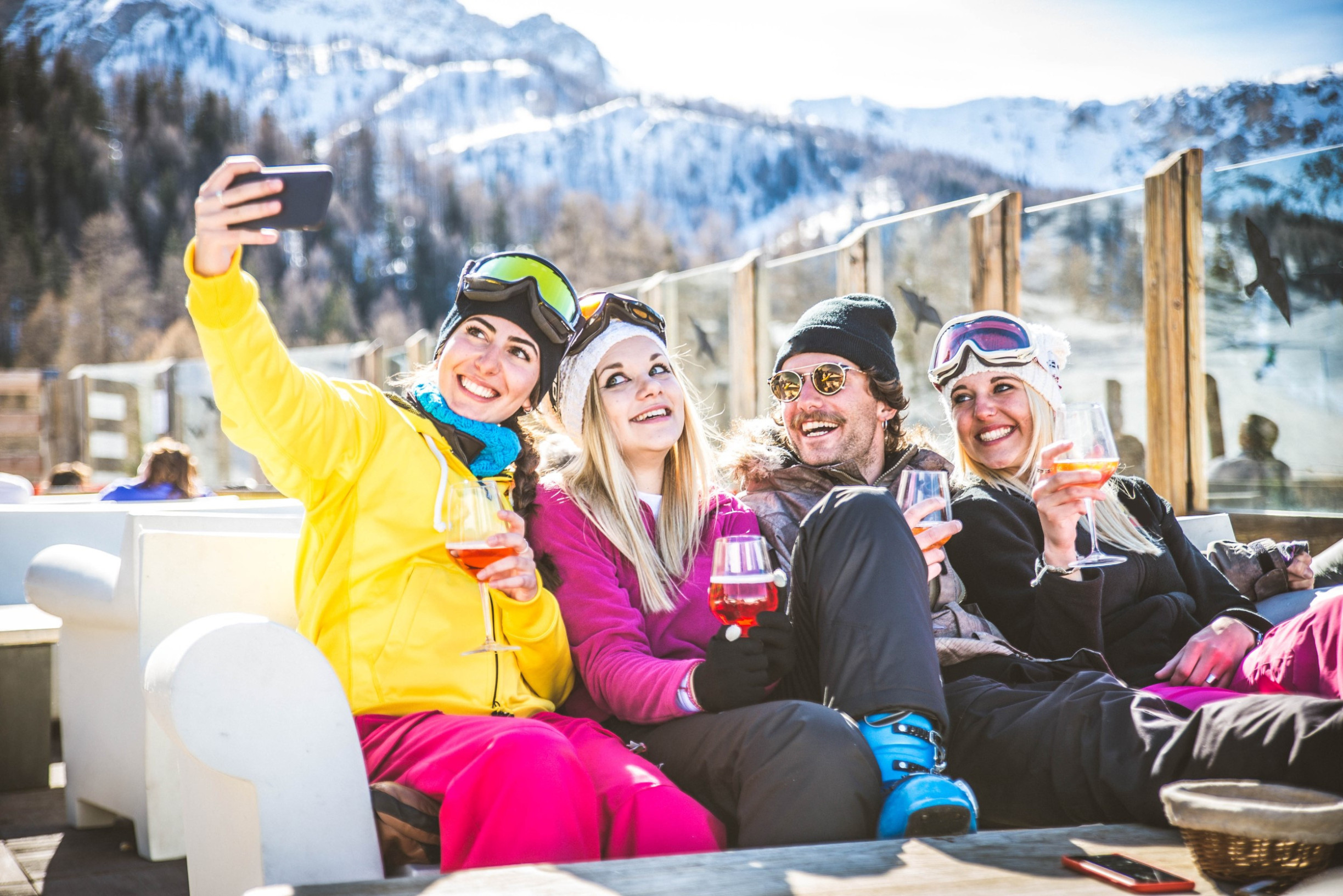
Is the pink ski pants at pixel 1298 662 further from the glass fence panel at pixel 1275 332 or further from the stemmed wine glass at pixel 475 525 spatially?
the glass fence panel at pixel 1275 332

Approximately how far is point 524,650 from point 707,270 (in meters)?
7.84

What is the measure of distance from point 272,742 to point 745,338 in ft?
25.3

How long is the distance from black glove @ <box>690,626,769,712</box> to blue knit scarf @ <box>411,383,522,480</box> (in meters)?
0.76

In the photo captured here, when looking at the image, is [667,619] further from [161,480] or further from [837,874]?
[161,480]

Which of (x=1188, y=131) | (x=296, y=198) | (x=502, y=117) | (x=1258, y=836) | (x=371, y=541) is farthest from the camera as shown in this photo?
(x=502, y=117)

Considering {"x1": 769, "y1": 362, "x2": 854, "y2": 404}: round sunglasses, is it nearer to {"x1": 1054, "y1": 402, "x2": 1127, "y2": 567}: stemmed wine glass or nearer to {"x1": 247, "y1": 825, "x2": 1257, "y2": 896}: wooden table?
{"x1": 1054, "y1": 402, "x2": 1127, "y2": 567}: stemmed wine glass

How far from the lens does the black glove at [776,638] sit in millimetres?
2182

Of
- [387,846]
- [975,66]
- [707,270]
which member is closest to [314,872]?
[387,846]

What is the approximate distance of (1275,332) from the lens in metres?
4.99

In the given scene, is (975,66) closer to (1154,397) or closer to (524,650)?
(1154,397)

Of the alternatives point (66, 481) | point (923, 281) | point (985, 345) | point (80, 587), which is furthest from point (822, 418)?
point (66, 481)

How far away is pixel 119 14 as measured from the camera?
162 metres

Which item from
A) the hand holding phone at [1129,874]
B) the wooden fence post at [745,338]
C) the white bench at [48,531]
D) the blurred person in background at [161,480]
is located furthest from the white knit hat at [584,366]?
the wooden fence post at [745,338]

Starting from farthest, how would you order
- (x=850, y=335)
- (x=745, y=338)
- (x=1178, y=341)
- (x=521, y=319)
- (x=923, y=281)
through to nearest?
1. (x=745, y=338)
2. (x=923, y=281)
3. (x=1178, y=341)
4. (x=850, y=335)
5. (x=521, y=319)
